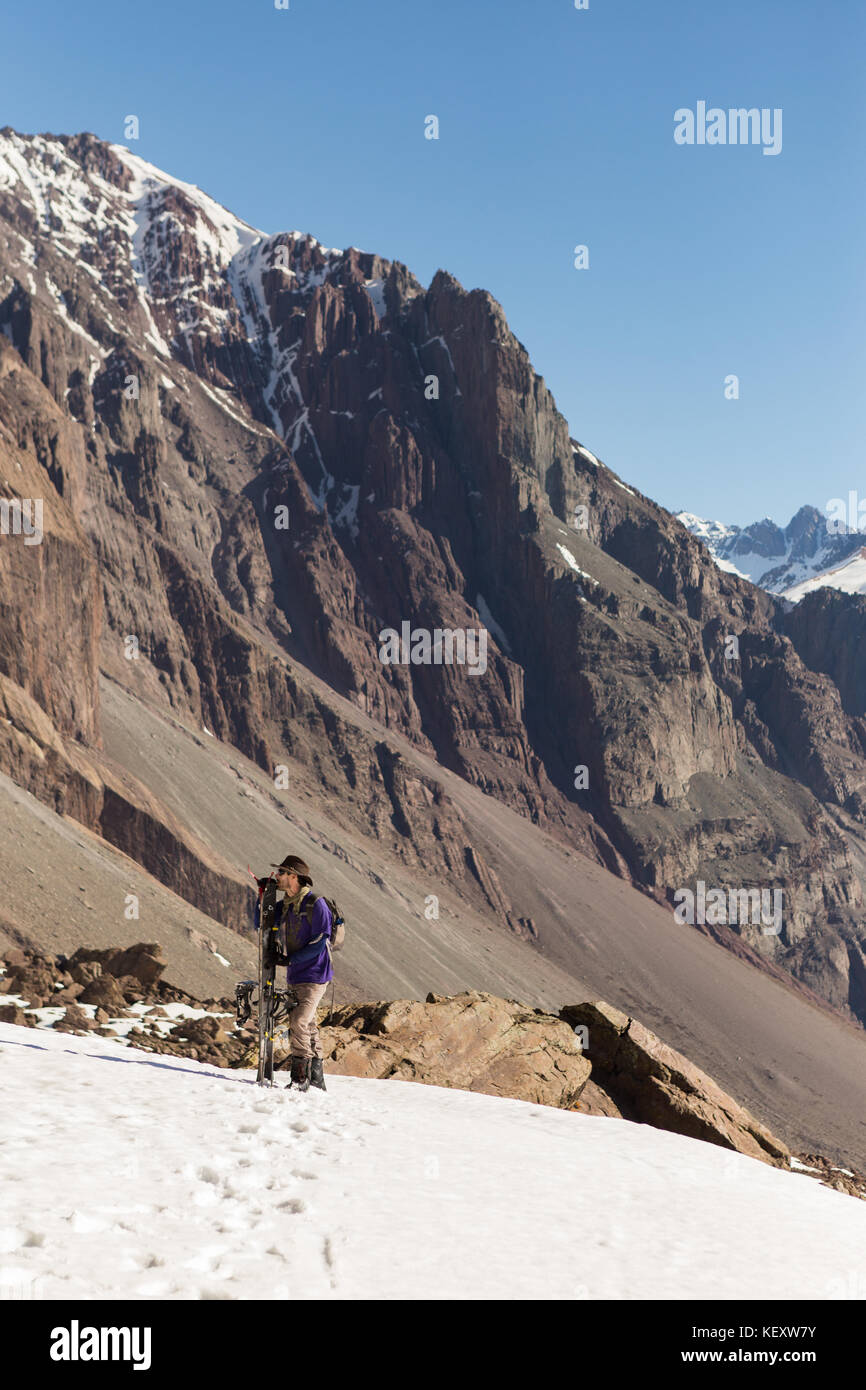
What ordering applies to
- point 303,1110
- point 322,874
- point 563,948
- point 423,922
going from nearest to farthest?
point 303,1110
point 322,874
point 423,922
point 563,948

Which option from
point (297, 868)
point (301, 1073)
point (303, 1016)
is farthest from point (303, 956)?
point (301, 1073)

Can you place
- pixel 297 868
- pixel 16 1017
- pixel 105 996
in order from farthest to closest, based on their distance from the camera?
pixel 105 996
pixel 16 1017
pixel 297 868

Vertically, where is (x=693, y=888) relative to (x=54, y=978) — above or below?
below

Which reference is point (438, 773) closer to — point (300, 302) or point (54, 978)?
point (300, 302)

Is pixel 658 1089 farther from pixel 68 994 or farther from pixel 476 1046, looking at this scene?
pixel 68 994

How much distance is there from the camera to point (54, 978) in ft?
68.1

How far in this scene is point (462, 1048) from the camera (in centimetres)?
1656

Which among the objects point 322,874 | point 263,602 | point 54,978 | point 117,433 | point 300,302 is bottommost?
point 322,874

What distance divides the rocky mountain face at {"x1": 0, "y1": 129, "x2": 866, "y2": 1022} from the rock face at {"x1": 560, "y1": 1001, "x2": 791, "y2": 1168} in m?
76.2

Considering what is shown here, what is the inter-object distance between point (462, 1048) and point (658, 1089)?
3642mm

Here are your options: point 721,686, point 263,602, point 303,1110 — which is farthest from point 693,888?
point 303,1110

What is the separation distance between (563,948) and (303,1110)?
95.7 metres

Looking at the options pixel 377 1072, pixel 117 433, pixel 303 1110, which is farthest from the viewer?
pixel 117 433

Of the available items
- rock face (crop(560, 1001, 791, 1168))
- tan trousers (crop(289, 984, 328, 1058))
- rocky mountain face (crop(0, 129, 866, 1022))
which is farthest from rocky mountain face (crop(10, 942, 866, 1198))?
rocky mountain face (crop(0, 129, 866, 1022))
